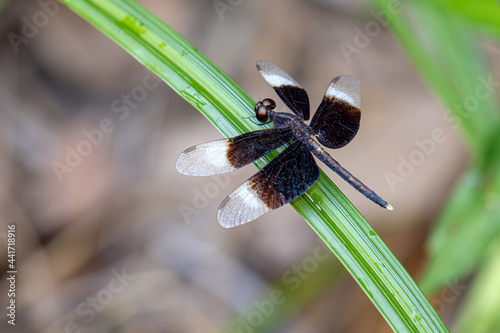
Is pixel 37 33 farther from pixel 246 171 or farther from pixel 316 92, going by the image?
pixel 316 92

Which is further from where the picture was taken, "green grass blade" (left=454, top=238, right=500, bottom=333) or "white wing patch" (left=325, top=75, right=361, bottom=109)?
"green grass blade" (left=454, top=238, right=500, bottom=333)

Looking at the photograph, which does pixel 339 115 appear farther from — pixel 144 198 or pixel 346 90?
pixel 144 198

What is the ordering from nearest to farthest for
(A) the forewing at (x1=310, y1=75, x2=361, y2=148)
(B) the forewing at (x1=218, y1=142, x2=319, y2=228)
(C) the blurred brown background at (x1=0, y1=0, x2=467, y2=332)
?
(B) the forewing at (x1=218, y1=142, x2=319, y2=228), (A) the forewing at (x1=310, y1=75, x2=361, y2=148), (C) the blurred brown background at (x1=0, y1=0, x2=467, y2=332)

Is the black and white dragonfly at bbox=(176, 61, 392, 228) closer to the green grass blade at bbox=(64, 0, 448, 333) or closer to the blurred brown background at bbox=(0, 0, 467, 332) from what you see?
the green grass blade at bbox=(64, 0, 448, 333)

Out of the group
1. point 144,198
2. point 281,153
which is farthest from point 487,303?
point 144,198

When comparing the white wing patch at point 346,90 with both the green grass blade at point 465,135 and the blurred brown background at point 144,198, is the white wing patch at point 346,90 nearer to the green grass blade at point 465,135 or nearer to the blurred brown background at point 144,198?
the green grass blade at point 465,135

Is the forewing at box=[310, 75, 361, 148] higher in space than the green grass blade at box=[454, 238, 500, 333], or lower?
higher

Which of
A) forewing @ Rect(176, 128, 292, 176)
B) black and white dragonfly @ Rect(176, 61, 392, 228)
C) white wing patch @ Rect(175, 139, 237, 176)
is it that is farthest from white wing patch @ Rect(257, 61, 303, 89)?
white wing patch @ Rect(175, 139, 237, 176)
